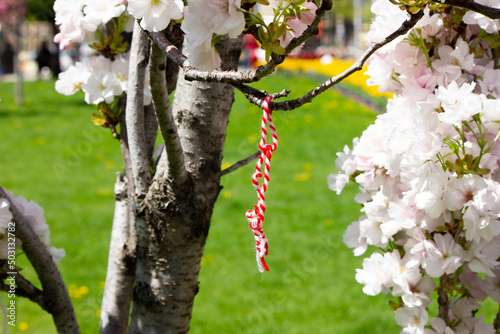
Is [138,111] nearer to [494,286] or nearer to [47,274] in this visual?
[47,274]

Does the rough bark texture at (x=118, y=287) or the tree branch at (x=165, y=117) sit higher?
the tree branch at (x=165, y=117)

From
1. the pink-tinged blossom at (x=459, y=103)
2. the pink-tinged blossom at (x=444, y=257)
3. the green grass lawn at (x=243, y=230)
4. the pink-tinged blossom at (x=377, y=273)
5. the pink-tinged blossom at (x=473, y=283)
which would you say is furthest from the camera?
the green grass lawn at (x=243, y=230)

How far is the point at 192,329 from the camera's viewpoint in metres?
3.42

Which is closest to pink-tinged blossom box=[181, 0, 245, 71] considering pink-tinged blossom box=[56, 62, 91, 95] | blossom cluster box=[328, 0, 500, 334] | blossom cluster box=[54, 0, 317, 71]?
blossom cluster box=[54, 0, 317, 71]

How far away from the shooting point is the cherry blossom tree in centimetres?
97

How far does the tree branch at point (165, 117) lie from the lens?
46.6 inches

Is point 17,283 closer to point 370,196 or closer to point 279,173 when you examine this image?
point 370,196

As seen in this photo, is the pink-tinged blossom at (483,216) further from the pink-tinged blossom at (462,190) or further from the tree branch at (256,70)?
the tree branch at (256,70)

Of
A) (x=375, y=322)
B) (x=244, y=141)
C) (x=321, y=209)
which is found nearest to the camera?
(x=375, y=322)

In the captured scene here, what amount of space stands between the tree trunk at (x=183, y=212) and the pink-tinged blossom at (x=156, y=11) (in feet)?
1.64

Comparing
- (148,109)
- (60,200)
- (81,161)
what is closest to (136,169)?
(148,109)

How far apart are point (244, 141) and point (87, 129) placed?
2935mm

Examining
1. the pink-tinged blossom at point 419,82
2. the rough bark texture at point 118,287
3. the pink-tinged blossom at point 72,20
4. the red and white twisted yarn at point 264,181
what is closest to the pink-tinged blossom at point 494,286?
the pink-tinged blossom at point 419,82

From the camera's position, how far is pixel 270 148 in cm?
101
